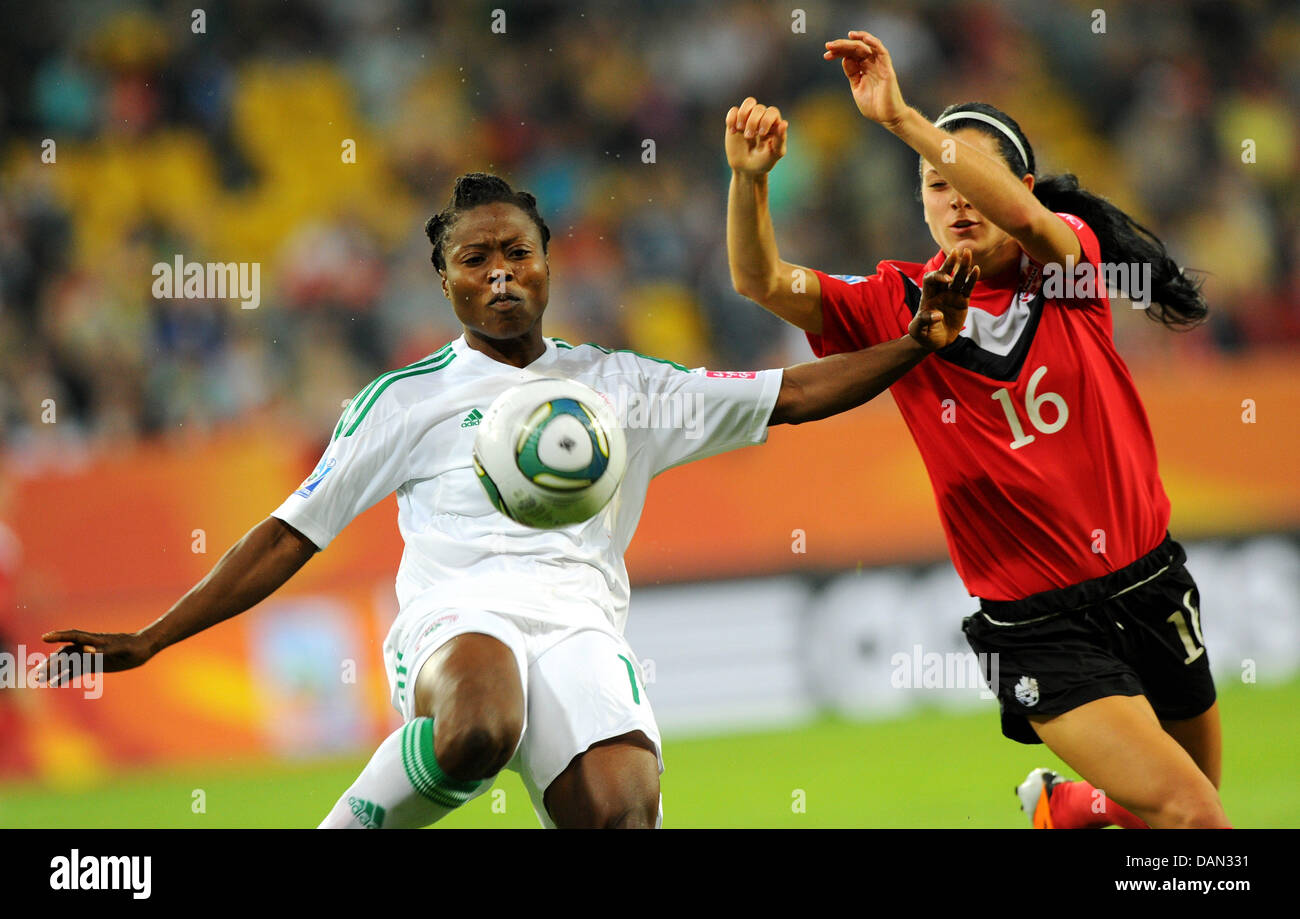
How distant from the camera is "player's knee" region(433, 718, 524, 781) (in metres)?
3.52

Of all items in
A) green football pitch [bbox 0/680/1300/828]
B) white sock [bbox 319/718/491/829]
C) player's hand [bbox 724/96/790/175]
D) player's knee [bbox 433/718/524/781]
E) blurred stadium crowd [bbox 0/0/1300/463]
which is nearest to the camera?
player's knee [bbox 433/718/524/781]

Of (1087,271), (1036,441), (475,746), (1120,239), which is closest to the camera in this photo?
(475,746)

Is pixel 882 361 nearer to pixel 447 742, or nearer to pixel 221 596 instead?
pixel 447 742

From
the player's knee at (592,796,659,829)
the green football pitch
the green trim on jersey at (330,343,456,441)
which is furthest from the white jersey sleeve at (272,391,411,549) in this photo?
the green football pitch

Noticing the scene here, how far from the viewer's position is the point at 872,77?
3844mm

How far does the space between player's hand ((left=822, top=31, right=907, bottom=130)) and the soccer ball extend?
1013 millimetres

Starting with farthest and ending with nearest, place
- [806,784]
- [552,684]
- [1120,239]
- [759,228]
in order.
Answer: [806,784] < [1120,239] < [759,228] < [552,684]

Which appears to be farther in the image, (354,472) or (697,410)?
(697,410)

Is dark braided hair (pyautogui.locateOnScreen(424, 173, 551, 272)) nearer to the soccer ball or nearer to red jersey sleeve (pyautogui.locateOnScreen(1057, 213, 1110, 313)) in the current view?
the soccer ball

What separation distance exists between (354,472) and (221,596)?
47cm

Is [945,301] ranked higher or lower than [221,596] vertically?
higher

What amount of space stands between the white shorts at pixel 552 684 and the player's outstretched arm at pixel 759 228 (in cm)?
106

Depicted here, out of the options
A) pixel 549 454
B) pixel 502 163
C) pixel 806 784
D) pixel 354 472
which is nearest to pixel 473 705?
pixel 549 454
